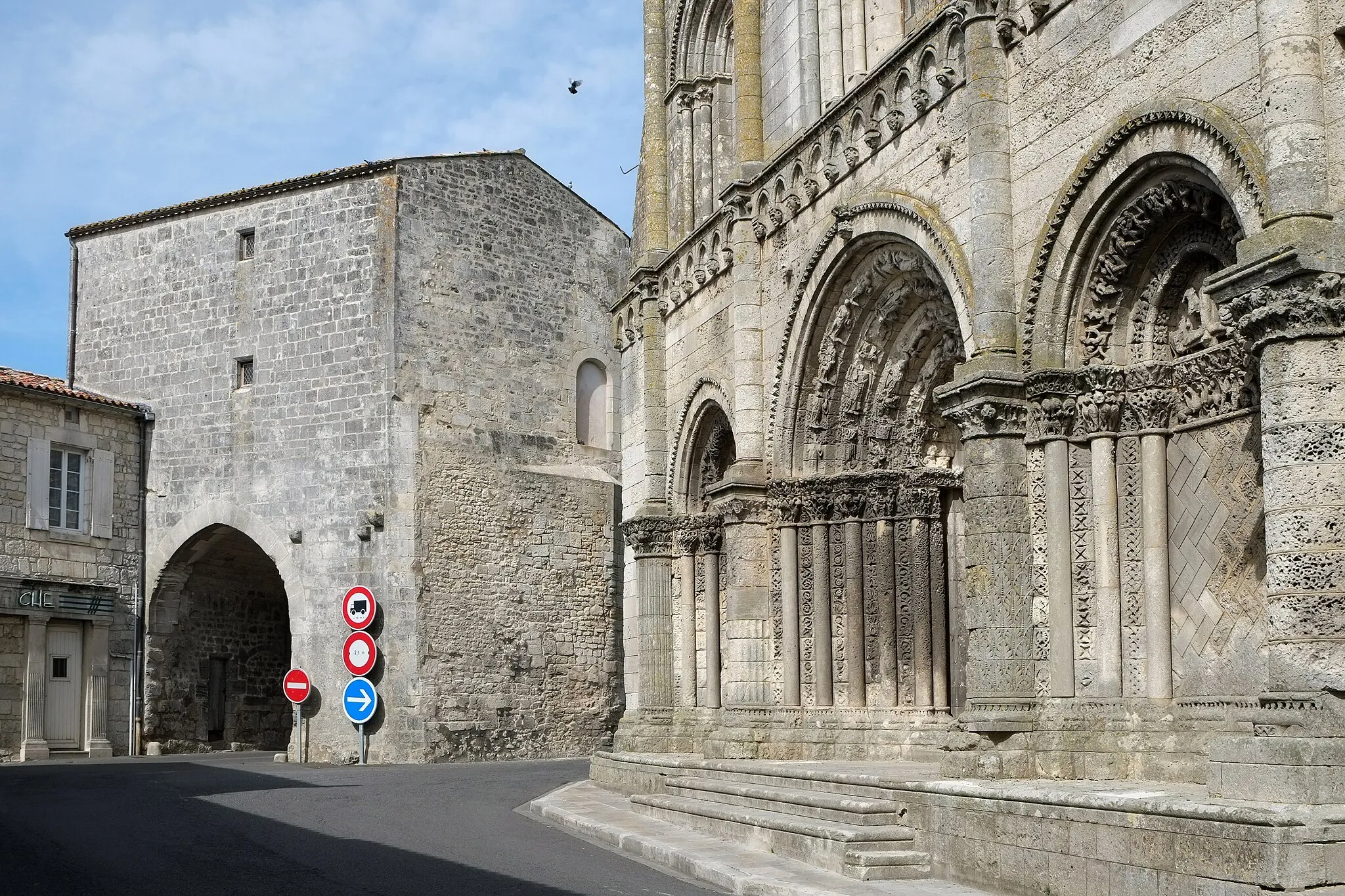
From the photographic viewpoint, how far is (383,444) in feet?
74.5

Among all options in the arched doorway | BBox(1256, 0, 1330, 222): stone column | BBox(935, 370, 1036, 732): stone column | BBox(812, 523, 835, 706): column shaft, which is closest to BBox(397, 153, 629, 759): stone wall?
the arched doorway

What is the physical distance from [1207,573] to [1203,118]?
8.72ft

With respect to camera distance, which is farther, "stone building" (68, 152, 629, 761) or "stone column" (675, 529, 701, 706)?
"stone building" (68, 152, 629, 761)

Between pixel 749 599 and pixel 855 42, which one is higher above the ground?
pixel 855 42

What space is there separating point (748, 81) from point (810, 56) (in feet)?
3.88

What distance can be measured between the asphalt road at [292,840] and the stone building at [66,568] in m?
4.54

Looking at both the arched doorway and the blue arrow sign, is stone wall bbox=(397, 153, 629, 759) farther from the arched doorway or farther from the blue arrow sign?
the arched doorway

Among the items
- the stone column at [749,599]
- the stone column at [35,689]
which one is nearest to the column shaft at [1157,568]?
the stone column at [749,599]

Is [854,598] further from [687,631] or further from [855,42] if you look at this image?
[855,42]

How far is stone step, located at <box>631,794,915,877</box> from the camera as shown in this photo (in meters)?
9.29

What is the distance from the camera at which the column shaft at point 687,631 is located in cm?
1596

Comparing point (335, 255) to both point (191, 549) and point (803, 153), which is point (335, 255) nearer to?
point (191, 549)

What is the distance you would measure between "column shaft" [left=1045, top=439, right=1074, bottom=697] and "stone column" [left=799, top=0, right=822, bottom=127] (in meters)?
5.34

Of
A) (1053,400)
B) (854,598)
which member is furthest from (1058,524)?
(854,598)
